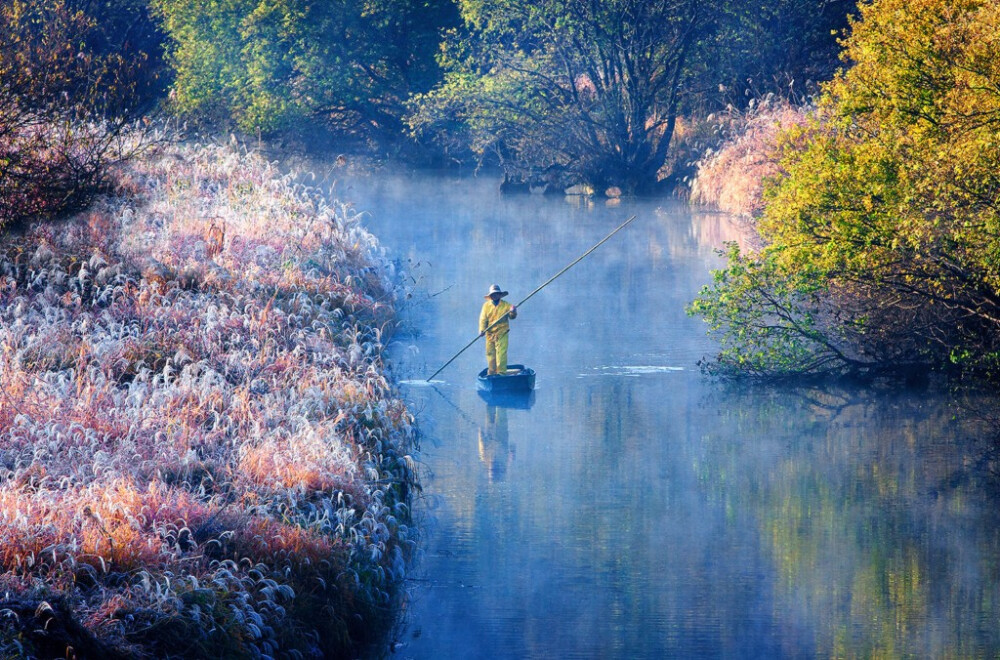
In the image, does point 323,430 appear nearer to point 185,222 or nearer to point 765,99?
point 185,222

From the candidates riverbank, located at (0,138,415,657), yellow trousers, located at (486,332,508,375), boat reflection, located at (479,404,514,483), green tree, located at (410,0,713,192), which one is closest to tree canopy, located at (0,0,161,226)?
riverbank, located at (0,138,415,657)

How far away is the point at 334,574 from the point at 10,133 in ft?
35.6

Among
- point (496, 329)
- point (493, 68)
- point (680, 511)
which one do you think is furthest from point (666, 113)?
point (680, 511)

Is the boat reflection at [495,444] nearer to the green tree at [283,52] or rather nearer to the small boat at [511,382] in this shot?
the small boat at [511,382]

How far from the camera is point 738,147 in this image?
1759 inches

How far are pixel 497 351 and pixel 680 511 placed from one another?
653 centimetres

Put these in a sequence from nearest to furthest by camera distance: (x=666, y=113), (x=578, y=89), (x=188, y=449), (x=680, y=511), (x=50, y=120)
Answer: (x=188, y=449)
(x=680, y=511)
(x=50, y=120)
(x=666, y=113)
(x=578, y=89)

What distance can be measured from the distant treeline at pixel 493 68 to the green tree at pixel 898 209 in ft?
87.8

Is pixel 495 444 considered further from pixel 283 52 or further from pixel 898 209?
pixel 283 52

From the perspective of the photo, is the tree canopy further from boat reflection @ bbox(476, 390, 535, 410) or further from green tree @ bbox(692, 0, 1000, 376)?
green tree @ bbox(692, 0, 1000, 376)

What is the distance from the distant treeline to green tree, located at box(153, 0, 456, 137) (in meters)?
0.07

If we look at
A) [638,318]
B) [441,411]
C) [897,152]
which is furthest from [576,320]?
[897,152]

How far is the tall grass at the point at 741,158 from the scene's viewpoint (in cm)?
4094

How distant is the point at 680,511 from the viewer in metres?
14.8
